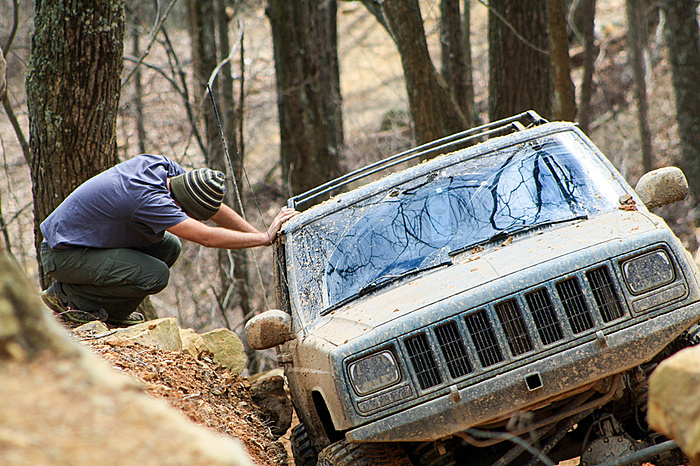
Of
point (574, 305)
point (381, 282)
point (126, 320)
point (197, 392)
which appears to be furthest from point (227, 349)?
point (574, 305)

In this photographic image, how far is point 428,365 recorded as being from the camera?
11.7ft

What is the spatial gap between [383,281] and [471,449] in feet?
3.77

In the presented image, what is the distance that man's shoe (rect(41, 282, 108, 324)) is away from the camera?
575 cm

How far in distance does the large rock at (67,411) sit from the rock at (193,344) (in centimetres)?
380

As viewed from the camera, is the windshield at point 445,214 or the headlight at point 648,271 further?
the windshield at point 445,214

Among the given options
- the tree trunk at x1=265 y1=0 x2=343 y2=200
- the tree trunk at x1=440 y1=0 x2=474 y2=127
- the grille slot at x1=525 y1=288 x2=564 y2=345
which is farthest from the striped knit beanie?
the tree trunk at x1=440 y1=0 x2=474 y2=127

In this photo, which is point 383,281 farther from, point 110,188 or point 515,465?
point 110,188

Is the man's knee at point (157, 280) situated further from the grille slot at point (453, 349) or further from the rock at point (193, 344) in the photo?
the grille slot at point (453, 349)

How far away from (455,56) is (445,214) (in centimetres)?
941

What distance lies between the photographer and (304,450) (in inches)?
191

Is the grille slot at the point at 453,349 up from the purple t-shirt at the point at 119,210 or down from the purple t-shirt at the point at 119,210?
down

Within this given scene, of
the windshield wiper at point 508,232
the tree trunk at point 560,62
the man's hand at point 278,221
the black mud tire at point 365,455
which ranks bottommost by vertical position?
the black mud tire at point 365,455

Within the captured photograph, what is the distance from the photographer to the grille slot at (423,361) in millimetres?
3555

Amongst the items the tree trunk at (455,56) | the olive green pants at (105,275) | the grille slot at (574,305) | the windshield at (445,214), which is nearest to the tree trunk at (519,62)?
the tree trunk at (455,56)
